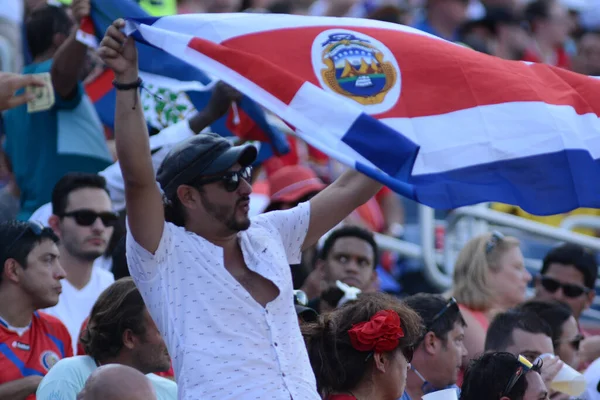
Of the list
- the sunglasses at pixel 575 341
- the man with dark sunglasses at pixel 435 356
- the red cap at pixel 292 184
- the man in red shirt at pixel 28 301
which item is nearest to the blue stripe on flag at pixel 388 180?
the man with dark sunglasses at pixel 435 356

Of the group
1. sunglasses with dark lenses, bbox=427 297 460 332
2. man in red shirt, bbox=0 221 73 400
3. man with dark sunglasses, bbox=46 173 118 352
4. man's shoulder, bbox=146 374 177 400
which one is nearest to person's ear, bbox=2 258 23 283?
man in red shirt, bbox=0 221 73 400

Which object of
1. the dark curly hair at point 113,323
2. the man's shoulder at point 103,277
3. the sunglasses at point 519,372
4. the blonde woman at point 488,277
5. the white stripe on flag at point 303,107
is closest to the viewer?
the white stripe on flag at point 303,107

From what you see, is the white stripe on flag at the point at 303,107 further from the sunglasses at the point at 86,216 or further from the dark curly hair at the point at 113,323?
the sunglasses at the point at 86,216

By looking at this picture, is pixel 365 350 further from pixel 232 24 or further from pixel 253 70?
pixel 232 24

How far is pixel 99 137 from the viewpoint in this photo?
271 inches

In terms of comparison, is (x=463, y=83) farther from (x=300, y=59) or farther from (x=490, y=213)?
(x=490, y=213)

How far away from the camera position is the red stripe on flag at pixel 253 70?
4035 millimetres

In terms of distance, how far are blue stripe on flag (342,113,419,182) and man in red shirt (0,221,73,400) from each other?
176cm

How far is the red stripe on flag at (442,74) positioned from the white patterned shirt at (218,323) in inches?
35.4

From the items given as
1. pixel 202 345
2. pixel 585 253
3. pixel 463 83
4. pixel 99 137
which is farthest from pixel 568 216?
pixel 202 345

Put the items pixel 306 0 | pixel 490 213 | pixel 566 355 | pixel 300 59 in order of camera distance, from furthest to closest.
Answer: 1. pixel 306 0
2. pixel 490 213
3. pixel 566 355
4. pixel 300 59

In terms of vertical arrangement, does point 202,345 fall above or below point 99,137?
above

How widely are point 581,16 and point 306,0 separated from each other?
3648 mm

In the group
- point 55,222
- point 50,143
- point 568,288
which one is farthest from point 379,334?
point 568,288
